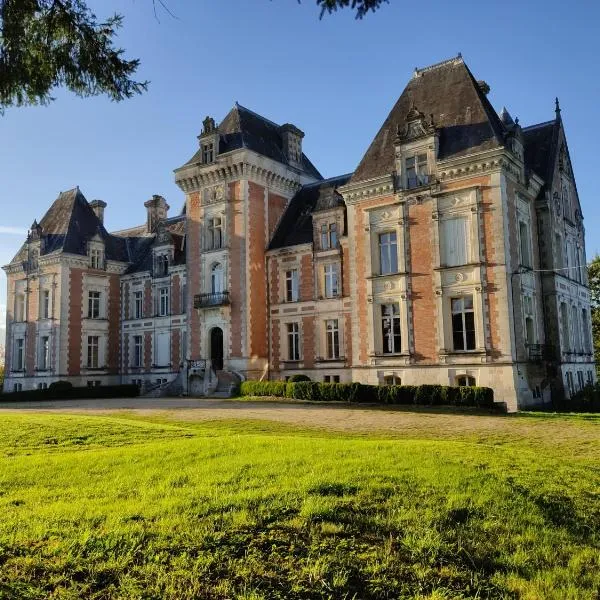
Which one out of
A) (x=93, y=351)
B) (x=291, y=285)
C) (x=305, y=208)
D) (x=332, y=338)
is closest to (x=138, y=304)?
(x=93, y=351)

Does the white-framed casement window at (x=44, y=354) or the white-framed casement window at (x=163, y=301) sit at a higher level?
the white-framed casement window at (x=163, y=301)

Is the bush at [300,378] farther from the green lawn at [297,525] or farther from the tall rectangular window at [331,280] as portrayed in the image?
the green lawn at [297,525]

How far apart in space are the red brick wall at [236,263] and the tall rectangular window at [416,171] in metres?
10.1

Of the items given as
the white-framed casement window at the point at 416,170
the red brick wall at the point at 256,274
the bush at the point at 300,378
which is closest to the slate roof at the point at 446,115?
the white-framed casement window at the point at 416,170

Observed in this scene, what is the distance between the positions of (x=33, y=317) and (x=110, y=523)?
127 feet

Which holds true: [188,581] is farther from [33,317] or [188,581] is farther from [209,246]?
[33,317]

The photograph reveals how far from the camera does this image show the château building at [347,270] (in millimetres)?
23391

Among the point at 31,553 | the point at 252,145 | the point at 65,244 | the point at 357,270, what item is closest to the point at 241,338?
the point at 357,270

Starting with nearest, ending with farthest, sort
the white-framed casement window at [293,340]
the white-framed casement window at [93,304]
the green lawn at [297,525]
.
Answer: the green lawn at [297,525] → the white-framed casement window at [293,340] → the white-framed casement window at [93,304]

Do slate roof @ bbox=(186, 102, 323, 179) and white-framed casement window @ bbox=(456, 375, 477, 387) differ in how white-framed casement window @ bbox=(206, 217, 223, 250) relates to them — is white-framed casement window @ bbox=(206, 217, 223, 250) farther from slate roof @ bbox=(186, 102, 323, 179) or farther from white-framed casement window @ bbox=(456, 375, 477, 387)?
white-framed casement window @ bbox=(456, 375, 477, 387)

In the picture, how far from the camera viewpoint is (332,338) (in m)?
29.5

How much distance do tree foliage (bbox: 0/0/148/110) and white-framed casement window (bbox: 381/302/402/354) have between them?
61.7ft

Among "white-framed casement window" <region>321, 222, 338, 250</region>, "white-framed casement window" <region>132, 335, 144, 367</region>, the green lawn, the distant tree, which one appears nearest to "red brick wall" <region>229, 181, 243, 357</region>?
"white-framed casement window" <region>321, 222, 338, 250</region>

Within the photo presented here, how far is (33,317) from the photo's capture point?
40.0m
